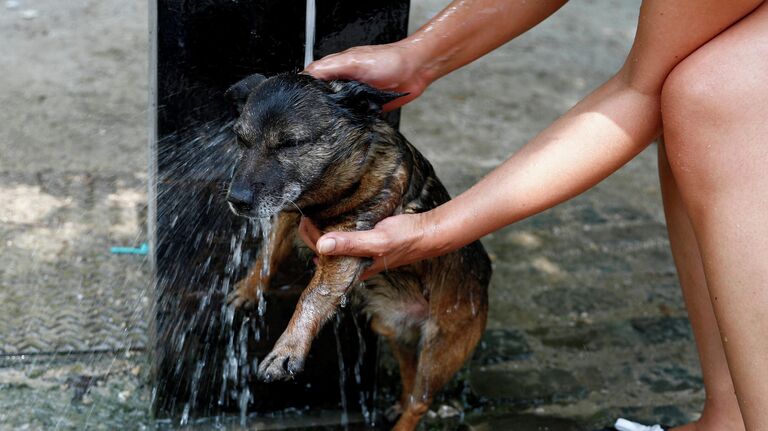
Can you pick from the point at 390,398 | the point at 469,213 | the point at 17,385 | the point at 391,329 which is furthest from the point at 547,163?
the point at 17,385

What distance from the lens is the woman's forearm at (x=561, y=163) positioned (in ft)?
9.57

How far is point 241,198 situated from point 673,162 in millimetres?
1279

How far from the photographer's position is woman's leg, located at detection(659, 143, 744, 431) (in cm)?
319

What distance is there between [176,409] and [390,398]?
2.84ft

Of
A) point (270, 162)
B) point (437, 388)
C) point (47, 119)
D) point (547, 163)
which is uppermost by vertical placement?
point (547, 163)

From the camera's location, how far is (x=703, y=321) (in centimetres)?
324

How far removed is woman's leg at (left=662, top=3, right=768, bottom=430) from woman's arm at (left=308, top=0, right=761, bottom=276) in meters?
0.20

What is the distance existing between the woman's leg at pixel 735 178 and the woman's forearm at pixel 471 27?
80 cm

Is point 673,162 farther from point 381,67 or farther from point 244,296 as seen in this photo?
point 244,296

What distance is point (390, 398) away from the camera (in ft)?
13.1

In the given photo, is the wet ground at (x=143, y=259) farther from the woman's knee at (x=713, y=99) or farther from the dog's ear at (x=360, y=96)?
the woman's knee at (x=713, y=99)

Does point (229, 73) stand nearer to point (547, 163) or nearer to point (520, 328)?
point (547, 163)

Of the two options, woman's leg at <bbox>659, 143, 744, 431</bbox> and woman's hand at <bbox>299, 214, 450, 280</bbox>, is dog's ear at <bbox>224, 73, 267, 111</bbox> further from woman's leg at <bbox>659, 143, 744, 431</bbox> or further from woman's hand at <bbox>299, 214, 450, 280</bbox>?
woman's leg at <bbox>659, 143, 744, 431</bbox>

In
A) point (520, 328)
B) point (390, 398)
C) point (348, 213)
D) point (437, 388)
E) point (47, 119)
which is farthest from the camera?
point (47, 119)
